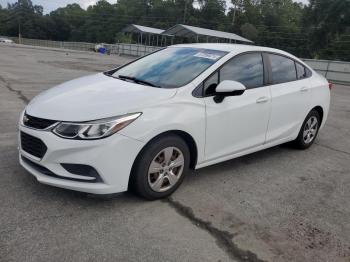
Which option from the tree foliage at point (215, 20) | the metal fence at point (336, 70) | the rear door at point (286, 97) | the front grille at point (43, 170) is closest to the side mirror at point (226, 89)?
the rear door at point (286, 97)

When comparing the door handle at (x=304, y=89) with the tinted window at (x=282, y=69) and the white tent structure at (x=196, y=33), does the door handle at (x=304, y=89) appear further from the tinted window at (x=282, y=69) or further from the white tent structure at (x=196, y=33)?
the white tent structure at (x=196, y=33)

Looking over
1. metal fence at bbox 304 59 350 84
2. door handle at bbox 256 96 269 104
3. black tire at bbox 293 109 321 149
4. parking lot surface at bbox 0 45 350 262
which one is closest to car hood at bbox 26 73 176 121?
parking lot surface at bbox 0 45 350 262

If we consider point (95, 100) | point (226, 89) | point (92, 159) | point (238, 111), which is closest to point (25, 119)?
point (95, 100)

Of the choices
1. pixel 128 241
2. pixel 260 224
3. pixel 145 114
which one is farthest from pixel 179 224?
pixel 145 114

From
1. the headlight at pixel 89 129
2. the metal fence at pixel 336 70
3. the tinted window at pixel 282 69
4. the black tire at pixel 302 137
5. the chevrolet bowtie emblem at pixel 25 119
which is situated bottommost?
the metal fence at pixel 336 70

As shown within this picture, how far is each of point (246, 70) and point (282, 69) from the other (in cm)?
90

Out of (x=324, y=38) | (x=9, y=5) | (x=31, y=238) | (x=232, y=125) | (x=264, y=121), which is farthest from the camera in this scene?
(x=9, y=5)

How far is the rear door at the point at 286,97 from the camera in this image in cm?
497

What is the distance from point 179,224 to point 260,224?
77cm

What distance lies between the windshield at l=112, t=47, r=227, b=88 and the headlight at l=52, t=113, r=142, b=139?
922 millimetres

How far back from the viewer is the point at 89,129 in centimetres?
329

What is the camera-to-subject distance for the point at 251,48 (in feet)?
16.0

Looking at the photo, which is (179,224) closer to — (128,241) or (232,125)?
(128,241)

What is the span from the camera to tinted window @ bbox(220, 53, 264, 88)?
4.38m
